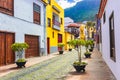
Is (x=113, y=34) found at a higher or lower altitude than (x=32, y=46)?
higher

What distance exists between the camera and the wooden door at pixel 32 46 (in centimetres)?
2087

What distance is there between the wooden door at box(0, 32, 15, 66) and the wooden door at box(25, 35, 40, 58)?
3.77 metres

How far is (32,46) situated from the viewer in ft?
73.1

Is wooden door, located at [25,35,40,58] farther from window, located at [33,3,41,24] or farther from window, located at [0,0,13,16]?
→ window, located at [0,0,13,16]

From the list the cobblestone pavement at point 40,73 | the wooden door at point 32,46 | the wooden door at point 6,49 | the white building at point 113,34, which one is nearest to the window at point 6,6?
the wooden door at point 6,49

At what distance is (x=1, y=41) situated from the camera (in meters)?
15.2

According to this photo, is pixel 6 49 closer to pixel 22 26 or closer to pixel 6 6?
pixel 6 6

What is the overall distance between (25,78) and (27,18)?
10720 millimetres

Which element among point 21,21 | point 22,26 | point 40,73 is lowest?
point 40,73

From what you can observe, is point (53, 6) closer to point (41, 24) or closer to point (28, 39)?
point (41, 24)

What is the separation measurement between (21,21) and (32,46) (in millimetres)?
4119

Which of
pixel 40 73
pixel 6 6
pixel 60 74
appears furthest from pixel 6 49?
pixel 60 74

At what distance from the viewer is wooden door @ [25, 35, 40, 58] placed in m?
20.9

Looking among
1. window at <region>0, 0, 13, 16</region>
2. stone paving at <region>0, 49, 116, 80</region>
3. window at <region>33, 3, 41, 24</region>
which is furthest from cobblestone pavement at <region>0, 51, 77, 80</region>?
window at <region>33, 3, 41, 24</region>
